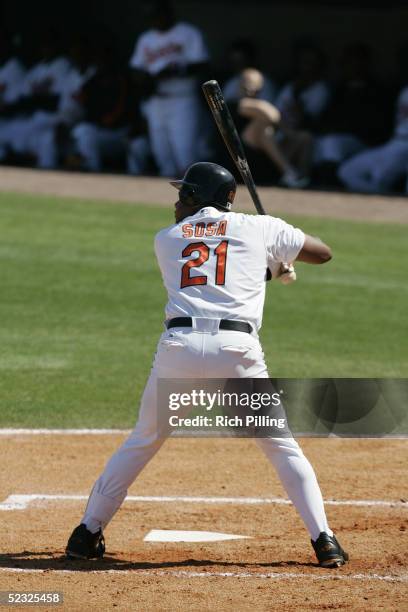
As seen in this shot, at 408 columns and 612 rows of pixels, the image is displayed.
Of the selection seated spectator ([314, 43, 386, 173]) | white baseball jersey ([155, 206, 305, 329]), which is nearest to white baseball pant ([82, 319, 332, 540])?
white baseball jersey ([155, 206, 305, 329])

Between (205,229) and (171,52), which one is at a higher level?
(171,52)

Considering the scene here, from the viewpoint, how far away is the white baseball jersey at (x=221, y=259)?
5.06 meters

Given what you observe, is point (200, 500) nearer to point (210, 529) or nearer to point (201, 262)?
point (210, 529)

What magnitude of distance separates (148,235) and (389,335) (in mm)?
3762

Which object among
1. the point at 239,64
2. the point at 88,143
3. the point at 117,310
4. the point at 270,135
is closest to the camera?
the point at 117,310

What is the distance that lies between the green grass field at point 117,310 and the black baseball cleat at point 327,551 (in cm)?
278

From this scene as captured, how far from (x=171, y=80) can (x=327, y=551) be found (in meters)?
10.7

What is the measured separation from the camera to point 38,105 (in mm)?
17266

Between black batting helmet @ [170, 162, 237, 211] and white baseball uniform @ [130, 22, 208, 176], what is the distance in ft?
32.2

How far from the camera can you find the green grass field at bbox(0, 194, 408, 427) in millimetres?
8422

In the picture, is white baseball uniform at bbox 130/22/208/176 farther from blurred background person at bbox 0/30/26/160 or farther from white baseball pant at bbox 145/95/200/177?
blurred background person at bbox 0/30/26/160

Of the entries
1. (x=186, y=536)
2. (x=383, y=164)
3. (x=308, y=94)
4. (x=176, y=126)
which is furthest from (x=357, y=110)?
(x=186, y=536)

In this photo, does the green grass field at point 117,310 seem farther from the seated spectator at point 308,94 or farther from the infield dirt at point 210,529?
the seated spectator at point 308,94

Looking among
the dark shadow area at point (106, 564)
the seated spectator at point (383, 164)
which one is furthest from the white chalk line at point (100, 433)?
the seated spectator at point (383, 164)
